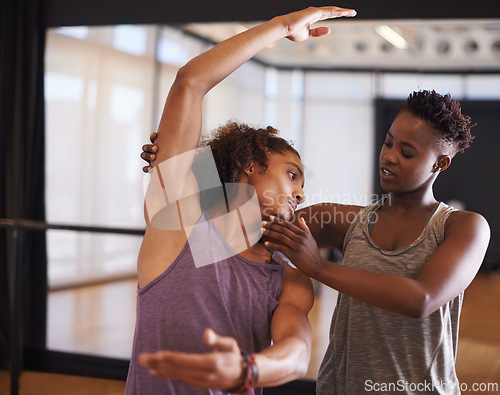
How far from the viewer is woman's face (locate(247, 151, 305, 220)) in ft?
3.78

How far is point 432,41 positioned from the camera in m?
3.30

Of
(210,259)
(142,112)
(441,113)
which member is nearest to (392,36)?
(142,112)

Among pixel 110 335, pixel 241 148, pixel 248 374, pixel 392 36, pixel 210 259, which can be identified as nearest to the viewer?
pixel 248 374

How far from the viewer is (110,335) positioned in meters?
3.62

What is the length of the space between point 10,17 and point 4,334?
1934mm

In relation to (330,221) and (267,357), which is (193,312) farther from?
(330,221)

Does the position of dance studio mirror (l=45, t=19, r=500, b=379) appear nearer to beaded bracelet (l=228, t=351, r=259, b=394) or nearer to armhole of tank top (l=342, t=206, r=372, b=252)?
armhole of tank top (l=342, t=206, r=372, b=252)

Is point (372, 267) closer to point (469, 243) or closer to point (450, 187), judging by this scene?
point (469, 243)

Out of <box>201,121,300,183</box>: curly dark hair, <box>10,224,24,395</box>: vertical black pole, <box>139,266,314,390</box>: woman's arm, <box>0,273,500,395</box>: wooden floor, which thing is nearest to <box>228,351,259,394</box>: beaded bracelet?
<box>139,266,314,390</box>: woman's arm

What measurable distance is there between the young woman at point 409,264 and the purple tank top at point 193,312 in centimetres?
12

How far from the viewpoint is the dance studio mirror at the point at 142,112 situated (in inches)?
137

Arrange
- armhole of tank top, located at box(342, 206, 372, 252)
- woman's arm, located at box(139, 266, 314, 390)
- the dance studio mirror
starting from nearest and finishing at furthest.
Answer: woman's arm, located at box(139, 266, 314, 390) < armhole of tank top, located at box(342, 206, 372, 252) < the dance studio mirror

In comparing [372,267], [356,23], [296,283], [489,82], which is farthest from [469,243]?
[489,82]

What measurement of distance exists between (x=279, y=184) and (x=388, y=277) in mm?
291
